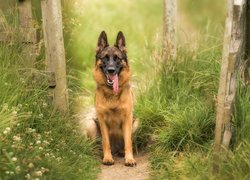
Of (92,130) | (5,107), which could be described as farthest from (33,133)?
(92,130)

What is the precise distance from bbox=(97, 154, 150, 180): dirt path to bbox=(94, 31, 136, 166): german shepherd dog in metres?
0.11

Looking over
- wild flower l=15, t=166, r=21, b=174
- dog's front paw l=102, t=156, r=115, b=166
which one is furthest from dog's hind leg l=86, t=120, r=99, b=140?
wild flower l=15, t=166, r=21, b=174

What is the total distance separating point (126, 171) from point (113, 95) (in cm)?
103

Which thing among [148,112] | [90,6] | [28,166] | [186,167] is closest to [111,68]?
[148,112]

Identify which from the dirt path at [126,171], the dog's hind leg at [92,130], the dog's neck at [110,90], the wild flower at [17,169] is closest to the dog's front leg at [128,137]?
the dirt path at [126,171]

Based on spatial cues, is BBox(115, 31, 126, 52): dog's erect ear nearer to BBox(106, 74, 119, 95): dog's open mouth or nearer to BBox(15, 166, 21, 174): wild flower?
BBox(106, 74, 119, 95): dog's open mouth

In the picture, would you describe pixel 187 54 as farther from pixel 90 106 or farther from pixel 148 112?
pixel 90 106

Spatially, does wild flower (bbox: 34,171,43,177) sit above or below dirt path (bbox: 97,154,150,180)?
above

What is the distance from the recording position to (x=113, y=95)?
24.2 feet

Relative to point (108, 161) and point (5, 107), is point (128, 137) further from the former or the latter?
point (5, 107)

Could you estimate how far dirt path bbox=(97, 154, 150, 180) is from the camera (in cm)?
678

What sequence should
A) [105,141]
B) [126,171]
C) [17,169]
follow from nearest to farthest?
[17,169]
[126,171]
[105,141]

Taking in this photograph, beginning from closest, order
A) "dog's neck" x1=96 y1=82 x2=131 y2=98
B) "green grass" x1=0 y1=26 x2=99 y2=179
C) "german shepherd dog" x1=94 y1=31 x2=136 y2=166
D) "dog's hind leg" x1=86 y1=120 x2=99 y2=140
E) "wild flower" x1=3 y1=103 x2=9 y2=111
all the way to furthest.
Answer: "green grass" x1=0 y1=26 x2=99 y2=179 < "wild flower" x1=3 y1=103 x2=9 y2=111 < "german shepherd dog" x1=94 y1=31 x2=136 y2=166 < "dog's neck" x1=96 y1=82 x2=131 y2=98 < "dog's hind leg" x1=86 y1=120 x2=99 y2=140

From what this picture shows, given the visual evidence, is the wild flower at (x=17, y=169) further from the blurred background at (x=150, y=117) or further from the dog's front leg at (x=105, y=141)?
the dog's front leg at (x=105, y=141)
